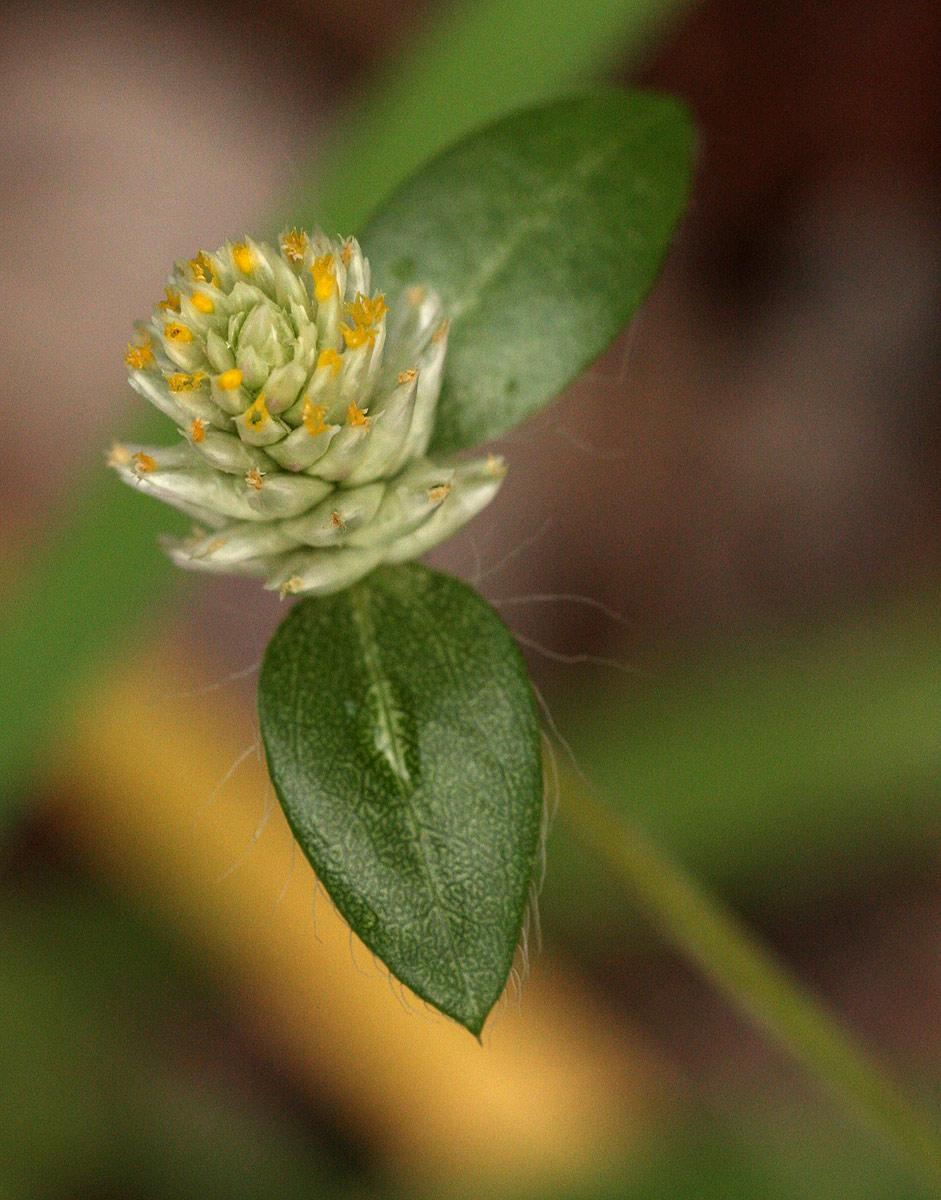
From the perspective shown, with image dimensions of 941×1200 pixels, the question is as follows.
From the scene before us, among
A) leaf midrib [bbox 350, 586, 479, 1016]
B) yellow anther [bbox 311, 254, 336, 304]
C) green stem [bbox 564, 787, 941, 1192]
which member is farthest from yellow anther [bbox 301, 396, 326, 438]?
green stem [bbox 564, 787, 941, 1192]

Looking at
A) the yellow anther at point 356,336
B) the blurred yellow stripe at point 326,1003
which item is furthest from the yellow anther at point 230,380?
the blurred yellow stripe at point 326,1003

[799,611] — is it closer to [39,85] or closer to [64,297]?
[64,297]

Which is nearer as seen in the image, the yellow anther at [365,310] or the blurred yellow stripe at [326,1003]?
the yellow anther at [365,310]

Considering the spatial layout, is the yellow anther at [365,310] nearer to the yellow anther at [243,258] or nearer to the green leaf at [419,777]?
the yellow anther at [243,258]

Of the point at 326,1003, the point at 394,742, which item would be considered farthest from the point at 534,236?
the point at 326,1003

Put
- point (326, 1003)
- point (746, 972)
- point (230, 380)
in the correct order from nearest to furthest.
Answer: point (230, 380), point (746, 972), point (326, 1003)

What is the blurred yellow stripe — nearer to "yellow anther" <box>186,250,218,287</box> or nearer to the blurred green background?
the blurred green background

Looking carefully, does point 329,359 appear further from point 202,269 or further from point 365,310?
point 202,269
